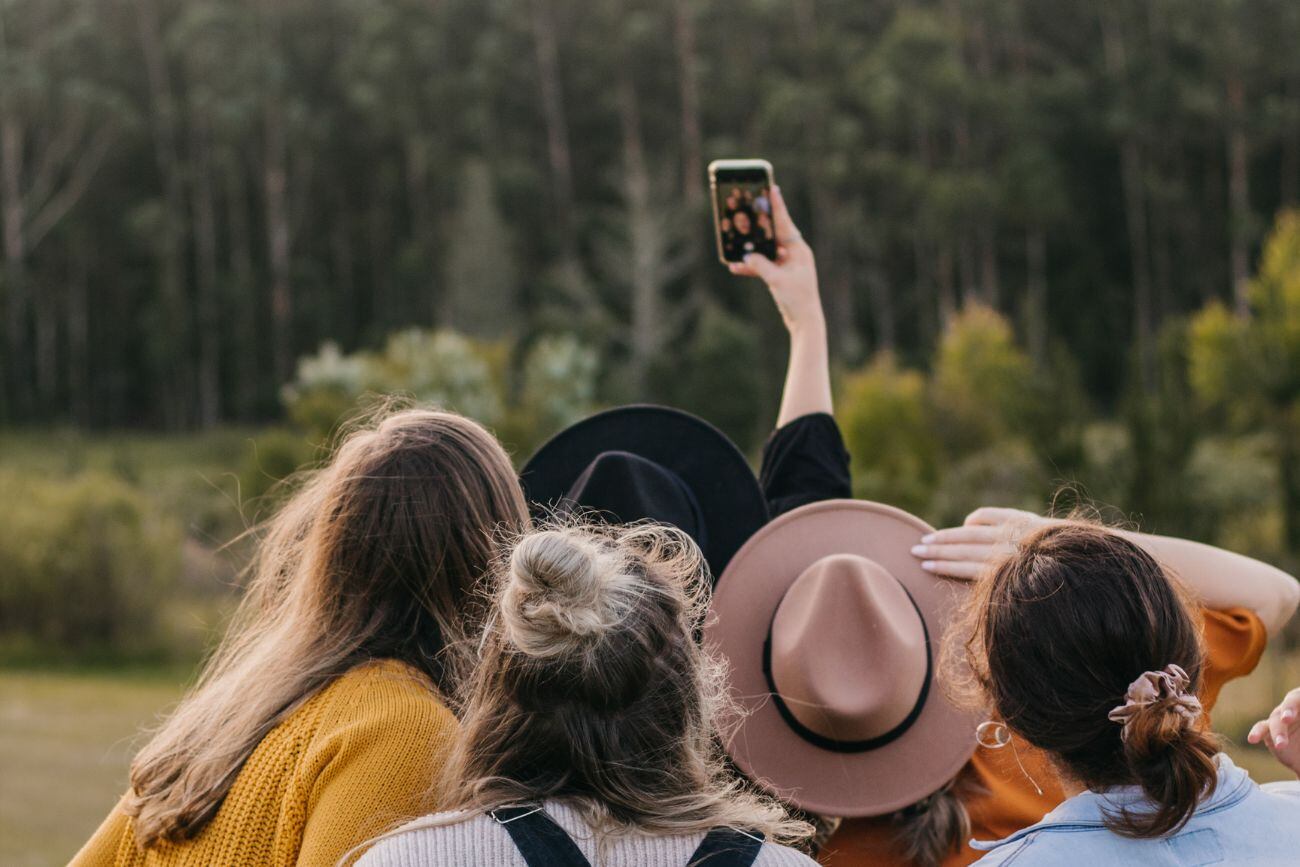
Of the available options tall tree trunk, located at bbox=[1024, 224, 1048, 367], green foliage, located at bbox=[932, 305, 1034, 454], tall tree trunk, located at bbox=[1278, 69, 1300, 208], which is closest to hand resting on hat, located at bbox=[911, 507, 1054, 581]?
green foliage, located at bbox=[932, 305, 1034, 454]

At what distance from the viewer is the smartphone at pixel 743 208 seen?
2.64 m

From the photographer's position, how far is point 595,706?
1.39 m

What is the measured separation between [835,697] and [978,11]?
3781 cm

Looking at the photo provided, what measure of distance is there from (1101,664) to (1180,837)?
0.69 feet

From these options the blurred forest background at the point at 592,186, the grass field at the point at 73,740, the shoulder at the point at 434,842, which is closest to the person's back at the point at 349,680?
the shoulder at the point at 434,842

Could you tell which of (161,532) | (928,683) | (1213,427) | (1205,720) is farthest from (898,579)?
(1213,427)

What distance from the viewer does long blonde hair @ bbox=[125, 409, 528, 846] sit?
66.7 inches

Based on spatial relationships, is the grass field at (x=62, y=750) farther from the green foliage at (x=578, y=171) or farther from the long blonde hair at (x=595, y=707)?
the green foliage at (x=578, y=171)

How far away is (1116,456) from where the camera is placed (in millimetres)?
14500

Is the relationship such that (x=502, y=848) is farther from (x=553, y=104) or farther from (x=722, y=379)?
(x=553, y=104)

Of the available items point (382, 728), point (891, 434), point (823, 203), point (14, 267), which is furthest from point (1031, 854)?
point (14, 267)

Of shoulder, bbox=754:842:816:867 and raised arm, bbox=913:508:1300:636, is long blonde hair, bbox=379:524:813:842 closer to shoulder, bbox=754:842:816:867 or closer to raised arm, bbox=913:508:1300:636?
shoulder, bbox=754:842:816:867

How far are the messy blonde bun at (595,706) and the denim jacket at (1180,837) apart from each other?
27cm

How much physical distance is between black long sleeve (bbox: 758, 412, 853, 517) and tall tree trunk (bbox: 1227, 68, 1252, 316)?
3235cm
